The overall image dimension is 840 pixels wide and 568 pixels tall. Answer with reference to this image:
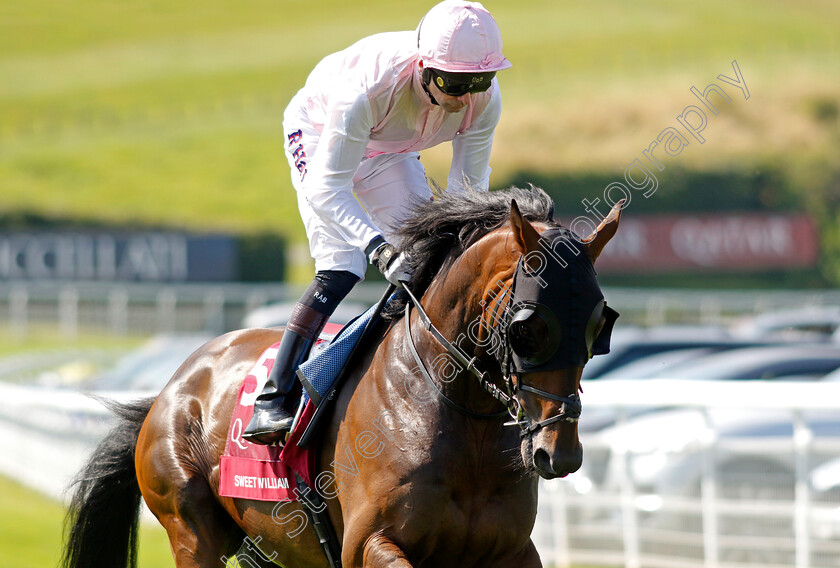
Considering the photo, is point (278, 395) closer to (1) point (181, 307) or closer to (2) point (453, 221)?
(2) point (453, 221)

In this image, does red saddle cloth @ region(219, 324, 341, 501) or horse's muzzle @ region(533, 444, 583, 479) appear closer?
horse's muzzle @ region(533, 444, 583, 479)

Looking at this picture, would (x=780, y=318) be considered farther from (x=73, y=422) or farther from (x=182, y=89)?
(x=182, y=89)

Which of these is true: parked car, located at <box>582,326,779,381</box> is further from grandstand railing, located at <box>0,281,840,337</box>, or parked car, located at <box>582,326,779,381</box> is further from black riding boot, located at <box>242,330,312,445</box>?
grandstand railing, located at <box>0,281,840,337</box>

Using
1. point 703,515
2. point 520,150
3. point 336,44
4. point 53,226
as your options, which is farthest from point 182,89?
point 703,515

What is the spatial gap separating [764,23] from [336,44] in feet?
68.7

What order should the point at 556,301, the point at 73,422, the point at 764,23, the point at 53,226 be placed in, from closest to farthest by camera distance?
the point at 556,301 → the point at 73,422 → the point at 53,226 → the point at 764,23

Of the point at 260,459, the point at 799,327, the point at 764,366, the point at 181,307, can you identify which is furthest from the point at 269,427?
the point at 181,307

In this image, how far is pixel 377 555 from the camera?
10.2ft

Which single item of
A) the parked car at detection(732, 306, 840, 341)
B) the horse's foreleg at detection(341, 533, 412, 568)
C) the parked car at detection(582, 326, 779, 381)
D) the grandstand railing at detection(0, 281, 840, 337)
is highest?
the horse's foreleg at detection(341, 533, 412, 568)

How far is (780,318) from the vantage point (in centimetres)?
1490

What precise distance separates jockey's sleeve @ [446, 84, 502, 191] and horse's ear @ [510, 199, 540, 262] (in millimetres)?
989

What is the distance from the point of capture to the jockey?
339cm

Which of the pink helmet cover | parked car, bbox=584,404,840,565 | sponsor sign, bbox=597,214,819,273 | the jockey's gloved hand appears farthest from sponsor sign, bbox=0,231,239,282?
the pink helmet cover

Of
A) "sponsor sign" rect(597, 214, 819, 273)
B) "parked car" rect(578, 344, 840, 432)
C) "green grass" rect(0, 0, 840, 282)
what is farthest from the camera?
"green grass" rect(0, 0, 840, 282)
